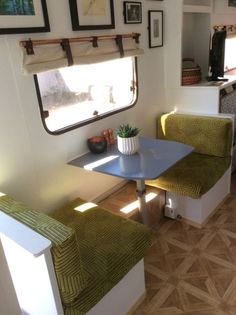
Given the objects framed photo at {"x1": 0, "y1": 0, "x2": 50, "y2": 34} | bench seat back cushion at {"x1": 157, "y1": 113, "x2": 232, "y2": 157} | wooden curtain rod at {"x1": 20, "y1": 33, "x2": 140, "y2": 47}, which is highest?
framed photo at {"x1": 0, "y1": 0, "x2": 50, "y2": 34}

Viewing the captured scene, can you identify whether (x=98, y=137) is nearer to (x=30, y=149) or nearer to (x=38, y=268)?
(x=30, y=149)

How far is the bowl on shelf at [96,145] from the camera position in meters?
2.01

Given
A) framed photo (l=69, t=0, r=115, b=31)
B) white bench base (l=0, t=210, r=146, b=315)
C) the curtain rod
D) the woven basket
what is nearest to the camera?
white bench base (l=0, t=210, r=146, b=315)

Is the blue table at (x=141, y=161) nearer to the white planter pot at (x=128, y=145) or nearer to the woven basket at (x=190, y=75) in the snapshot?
the white planter pot at (x=128, y=145)

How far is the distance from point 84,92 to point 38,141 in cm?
57

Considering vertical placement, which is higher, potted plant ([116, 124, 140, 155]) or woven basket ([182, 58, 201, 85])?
woven basket ([182, 58, 201, 85])

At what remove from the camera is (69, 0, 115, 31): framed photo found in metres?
1.76

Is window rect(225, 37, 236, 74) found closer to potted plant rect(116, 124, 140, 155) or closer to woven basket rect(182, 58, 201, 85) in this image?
woven basket rect(182, 58, 201, 85)

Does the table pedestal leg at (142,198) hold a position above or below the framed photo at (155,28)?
below

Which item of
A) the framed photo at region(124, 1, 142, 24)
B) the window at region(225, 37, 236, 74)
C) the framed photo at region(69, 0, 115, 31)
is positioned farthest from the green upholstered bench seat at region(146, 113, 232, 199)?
the window at region(225, 37, 236, 74)

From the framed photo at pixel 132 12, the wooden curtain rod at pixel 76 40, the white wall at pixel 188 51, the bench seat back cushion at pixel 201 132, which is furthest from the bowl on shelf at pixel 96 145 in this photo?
the white wall at pixel 188 51

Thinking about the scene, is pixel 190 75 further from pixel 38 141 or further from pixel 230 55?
pixel 38 141

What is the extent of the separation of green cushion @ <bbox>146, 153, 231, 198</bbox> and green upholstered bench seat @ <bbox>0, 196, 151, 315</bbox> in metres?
0.61

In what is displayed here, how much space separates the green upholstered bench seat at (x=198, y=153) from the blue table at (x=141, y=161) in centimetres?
27
